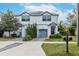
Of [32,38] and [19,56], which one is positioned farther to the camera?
[32,38]

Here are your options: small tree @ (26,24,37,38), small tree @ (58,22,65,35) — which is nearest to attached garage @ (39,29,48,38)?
small tree @ (26,24,37,38)

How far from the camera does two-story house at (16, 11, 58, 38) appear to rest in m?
9.48

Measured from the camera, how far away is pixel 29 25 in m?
9.57

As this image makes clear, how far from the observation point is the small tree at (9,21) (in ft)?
31.3

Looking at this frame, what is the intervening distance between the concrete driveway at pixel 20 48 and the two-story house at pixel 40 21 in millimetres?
274

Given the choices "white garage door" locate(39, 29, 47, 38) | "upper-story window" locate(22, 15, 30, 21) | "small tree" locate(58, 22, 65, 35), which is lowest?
"white garage door" locate(39, 29, 47, 38)

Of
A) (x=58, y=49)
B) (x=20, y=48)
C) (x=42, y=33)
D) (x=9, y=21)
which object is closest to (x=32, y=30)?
(x=42, y=33)

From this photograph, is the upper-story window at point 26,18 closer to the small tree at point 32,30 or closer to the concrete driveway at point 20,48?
the small tree at point 32,30

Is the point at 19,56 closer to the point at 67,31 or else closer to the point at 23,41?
the point at 23,41

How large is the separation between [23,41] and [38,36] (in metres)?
0.43

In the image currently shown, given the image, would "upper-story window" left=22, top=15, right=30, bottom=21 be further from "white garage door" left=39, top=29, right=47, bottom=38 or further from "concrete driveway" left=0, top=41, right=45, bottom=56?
"concrete driveway" left=0, top=41, right=45, bottom=56

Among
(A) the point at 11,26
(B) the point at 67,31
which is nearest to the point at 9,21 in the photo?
(A) the point at 11,26

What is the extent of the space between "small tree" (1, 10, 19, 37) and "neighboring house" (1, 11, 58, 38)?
13 cm

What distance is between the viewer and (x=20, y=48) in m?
9.41
